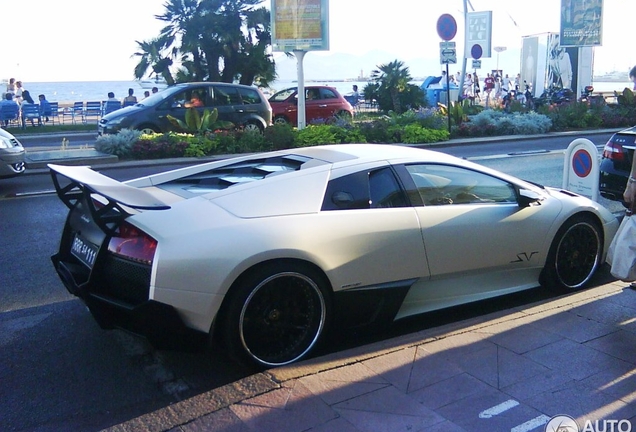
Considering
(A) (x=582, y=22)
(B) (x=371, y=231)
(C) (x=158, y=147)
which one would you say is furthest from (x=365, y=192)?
(A) (x=582, y=22)

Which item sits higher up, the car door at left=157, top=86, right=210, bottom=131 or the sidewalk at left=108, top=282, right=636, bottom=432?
the car door at left=157, top=86, right=210, bottom=131

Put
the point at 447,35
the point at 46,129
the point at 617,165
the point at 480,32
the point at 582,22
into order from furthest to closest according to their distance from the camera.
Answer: the point at 480,32
the point at 582,22
the point at 46,129
the point at 447,35
the point at 617,165

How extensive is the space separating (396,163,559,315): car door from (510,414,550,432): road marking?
5.02 feet

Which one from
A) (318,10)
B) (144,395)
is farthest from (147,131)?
(144,395)

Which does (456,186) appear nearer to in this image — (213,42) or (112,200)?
(112,200)

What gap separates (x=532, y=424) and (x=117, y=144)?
14156 mm

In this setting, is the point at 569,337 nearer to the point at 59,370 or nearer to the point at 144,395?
the point at 144,395

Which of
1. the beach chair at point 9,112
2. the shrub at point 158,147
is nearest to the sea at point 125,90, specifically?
the beach chair at point 9,112

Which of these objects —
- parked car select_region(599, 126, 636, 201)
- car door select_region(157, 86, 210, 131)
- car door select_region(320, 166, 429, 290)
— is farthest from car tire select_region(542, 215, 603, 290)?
car door select_region(157, 86, 210, 131)

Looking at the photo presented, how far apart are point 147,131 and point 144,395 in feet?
47.0

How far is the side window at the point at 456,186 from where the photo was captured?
5.09m

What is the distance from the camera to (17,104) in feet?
80.3

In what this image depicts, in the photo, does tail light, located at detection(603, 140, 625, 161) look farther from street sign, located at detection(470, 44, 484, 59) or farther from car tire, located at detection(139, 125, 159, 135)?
street sign, located at detection(470, 44, 484, 59)

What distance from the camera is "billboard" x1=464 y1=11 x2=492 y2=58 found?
3362cm
